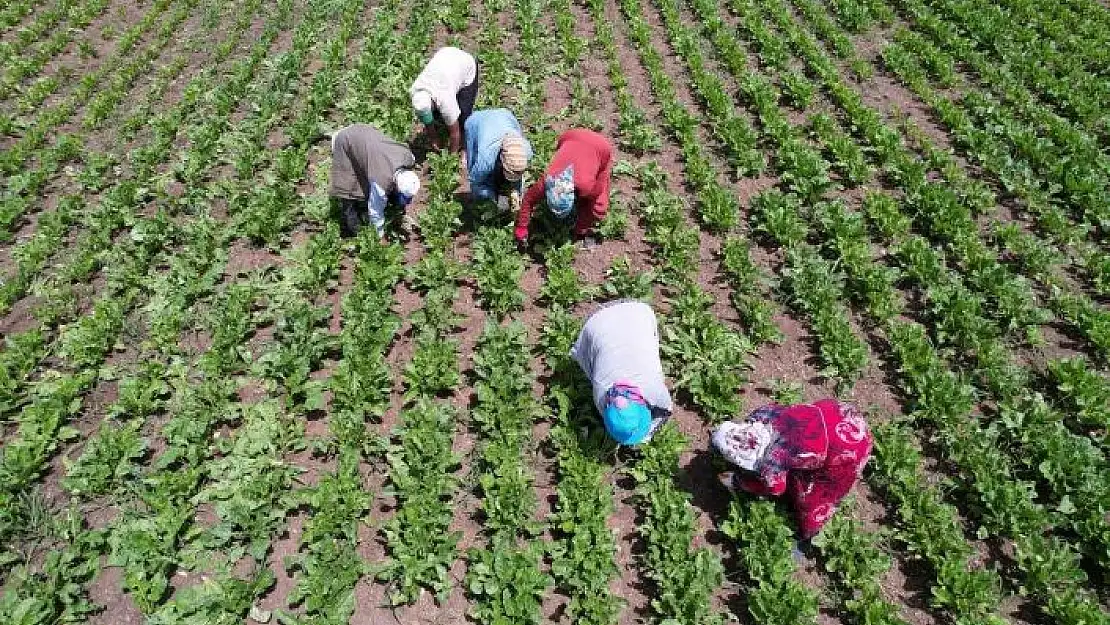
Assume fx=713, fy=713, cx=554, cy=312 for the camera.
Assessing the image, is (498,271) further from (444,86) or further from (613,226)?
(444,86)

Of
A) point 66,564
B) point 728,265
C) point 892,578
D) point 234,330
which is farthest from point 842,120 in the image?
point 66,564

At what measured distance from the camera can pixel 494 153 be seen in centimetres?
753

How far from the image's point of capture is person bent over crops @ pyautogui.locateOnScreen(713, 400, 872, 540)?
4973 millimetres

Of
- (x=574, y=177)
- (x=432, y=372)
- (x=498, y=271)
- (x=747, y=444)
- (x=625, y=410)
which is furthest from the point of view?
(x=498, y=271)

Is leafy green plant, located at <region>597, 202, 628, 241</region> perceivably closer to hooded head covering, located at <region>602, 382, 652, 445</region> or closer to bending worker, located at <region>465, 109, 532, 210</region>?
bending worker, located at <region>465, 109, 532, 210</region>

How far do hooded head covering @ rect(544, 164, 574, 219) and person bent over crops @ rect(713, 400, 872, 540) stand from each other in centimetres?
274

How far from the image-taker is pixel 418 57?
38.7 feet

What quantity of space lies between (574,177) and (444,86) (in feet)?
7.89

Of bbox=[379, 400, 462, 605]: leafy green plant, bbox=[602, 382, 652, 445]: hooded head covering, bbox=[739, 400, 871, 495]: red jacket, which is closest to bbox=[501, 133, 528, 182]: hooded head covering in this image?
bbox=[379, 400, 462, 605]: leafy green plant

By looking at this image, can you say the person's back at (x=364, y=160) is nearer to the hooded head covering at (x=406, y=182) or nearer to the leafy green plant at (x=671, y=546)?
the hooded head covering at (x=406, y=182)

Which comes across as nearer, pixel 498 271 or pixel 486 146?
pixel 486 146

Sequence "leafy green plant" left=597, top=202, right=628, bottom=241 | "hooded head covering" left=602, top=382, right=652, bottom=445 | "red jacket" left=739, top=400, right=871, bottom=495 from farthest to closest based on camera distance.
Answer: "leafy green plant" left=597, top=202, right=628, bottom=241 → "hooded head covering" left=602, top=382, right=652, bottom=445 → "red jacket" left=739, top=400, right=871, bottom=495

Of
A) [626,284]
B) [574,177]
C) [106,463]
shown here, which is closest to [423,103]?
[574,177]

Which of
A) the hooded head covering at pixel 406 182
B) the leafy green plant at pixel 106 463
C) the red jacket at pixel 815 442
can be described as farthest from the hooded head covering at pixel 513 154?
the leafy green plant at pixel 106 463
